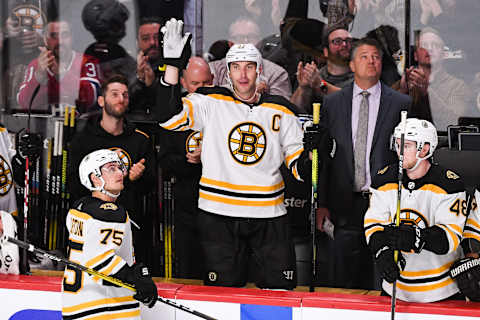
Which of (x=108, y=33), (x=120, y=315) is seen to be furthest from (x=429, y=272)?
(x=108, y=33)

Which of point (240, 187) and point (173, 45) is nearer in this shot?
point (173, 45)

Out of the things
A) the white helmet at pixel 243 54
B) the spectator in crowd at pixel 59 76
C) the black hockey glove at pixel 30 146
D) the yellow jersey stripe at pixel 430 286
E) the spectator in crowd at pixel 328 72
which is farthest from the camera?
the spectator in crowd at pixel 59 76

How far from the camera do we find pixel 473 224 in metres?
4.02

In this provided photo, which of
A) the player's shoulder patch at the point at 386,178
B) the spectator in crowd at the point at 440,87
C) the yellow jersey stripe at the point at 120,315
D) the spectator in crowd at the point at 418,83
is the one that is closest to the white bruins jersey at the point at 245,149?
the player's shoulder patch at the point at 386,178

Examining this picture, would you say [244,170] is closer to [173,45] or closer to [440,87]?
[173,45]

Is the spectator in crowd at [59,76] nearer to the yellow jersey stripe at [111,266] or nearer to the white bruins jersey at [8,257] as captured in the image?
the white bruins jersey at [8,257]

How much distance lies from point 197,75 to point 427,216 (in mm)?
2253

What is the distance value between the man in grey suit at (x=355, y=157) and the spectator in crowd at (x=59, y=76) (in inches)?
71.8

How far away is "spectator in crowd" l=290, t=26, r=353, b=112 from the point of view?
5.62 metres

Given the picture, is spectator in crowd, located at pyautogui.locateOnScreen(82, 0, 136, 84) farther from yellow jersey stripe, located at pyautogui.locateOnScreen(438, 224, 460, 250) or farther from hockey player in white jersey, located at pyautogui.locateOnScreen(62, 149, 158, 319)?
yellow jersey stripe, located at pyautogui.locateOnScreen(438, 224, 460, 250)

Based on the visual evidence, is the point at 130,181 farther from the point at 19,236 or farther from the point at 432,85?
the point at 432,85

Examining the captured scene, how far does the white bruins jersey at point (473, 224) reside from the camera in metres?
4.01

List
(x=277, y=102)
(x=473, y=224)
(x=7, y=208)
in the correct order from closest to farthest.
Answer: (x=473, y=224) → (x=277, y=102) → (x=7, y=208)

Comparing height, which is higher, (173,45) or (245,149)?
(173,45)
